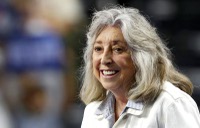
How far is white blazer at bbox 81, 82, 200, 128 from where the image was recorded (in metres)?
3.94

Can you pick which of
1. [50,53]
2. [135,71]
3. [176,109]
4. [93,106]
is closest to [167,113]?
[176,109]

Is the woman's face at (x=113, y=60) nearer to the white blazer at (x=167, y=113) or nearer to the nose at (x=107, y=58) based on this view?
the nose at (x=107, y=58)

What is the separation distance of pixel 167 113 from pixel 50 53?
4908 millimetres

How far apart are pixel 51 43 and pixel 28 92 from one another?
60 centimetres

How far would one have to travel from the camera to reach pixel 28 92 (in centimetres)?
879

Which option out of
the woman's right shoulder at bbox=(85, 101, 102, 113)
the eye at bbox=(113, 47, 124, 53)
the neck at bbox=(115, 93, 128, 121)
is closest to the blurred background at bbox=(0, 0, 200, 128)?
the woman's right shoulder at bbox=(85, 101, 102, 113)

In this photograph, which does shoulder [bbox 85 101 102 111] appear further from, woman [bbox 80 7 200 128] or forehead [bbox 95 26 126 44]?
forehead [bbox 95 26 126 44]

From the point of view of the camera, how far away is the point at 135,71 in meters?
4.20

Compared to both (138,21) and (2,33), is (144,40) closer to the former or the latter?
(138,21)

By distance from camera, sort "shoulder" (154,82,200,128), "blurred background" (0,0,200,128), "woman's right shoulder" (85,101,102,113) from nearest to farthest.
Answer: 1. "shoulder" (154,82,200,128)
2. "woman's right shoulder" (85,101,102,113)
3. "blurred background" (0,0,200,128)

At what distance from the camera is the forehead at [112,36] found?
412cm

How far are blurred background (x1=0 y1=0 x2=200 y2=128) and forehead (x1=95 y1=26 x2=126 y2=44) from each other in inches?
169

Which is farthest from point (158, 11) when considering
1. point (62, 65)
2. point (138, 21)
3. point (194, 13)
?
point (138, 21)

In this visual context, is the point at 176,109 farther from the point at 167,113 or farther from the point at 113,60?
the point at 113,60
